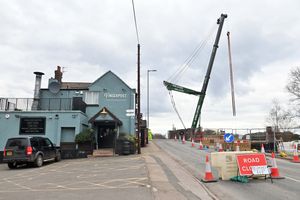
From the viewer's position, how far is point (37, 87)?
28.5m

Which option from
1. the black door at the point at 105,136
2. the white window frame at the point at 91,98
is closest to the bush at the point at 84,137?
the black door at the point at 105,136

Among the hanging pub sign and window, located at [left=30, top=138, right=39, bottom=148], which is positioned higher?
the hanging pub sign

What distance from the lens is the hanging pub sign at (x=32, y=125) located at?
79.4ft

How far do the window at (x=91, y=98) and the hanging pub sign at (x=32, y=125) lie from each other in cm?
505

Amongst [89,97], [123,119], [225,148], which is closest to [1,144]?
[89,97]

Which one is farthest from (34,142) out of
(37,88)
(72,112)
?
(37,88)

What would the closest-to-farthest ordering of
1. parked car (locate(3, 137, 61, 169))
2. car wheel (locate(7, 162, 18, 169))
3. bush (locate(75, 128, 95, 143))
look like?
parked car (locate(3, 137, 61, 169)) < car wheel (locate(7, 162, 18, 169)) < bush (locate(75, 128, 95, 143))

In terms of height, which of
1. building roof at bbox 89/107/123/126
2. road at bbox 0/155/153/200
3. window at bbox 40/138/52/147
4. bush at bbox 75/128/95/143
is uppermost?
building roof at bbox 89/107/123/126

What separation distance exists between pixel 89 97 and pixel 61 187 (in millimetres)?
18962

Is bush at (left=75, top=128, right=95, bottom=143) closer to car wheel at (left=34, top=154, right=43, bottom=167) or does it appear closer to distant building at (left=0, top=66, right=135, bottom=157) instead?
distant building at (left=0, top=66, right=135, bottom=157)

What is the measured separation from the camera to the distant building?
953 inches

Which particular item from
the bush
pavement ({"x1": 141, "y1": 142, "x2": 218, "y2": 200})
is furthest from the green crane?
pavement ({"x1": 141, "y1": 142, "x2": 218, "y2": 200})

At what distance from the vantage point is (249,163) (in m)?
10.5

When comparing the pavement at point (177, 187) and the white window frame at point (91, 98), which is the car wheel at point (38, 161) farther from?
the white window frame at point (91, 98)
